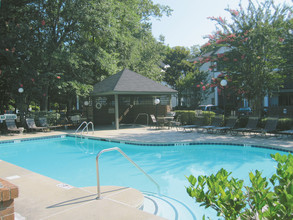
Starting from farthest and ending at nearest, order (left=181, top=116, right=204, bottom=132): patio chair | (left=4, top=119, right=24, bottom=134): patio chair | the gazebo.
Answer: the gazebo → (left=4, top=119, right=24, bottom=134): patio chair → (left=181, top=116, right=204, bottom=132): patio chair

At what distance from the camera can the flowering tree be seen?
1278 cm

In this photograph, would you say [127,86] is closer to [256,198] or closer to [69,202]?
[69,202]

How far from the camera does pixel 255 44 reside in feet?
42.6

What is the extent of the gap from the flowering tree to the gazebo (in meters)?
6.24

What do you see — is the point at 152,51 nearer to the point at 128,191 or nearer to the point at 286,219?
the point at 128,191

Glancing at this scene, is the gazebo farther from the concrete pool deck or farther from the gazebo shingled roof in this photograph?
the concrete pool deck

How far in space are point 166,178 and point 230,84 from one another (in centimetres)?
889

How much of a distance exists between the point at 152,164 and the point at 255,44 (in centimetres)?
871

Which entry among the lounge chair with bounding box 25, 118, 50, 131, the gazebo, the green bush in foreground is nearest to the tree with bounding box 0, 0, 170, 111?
the gazebo

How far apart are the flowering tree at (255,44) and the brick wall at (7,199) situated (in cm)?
1275

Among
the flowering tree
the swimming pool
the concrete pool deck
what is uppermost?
the flowering tree

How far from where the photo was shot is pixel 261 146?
10492 mm

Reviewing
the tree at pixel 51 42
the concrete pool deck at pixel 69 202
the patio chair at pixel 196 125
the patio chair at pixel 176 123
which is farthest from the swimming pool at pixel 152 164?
the tree at pixel 51 42

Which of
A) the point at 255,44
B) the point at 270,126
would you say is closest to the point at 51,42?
the point at 255,44
